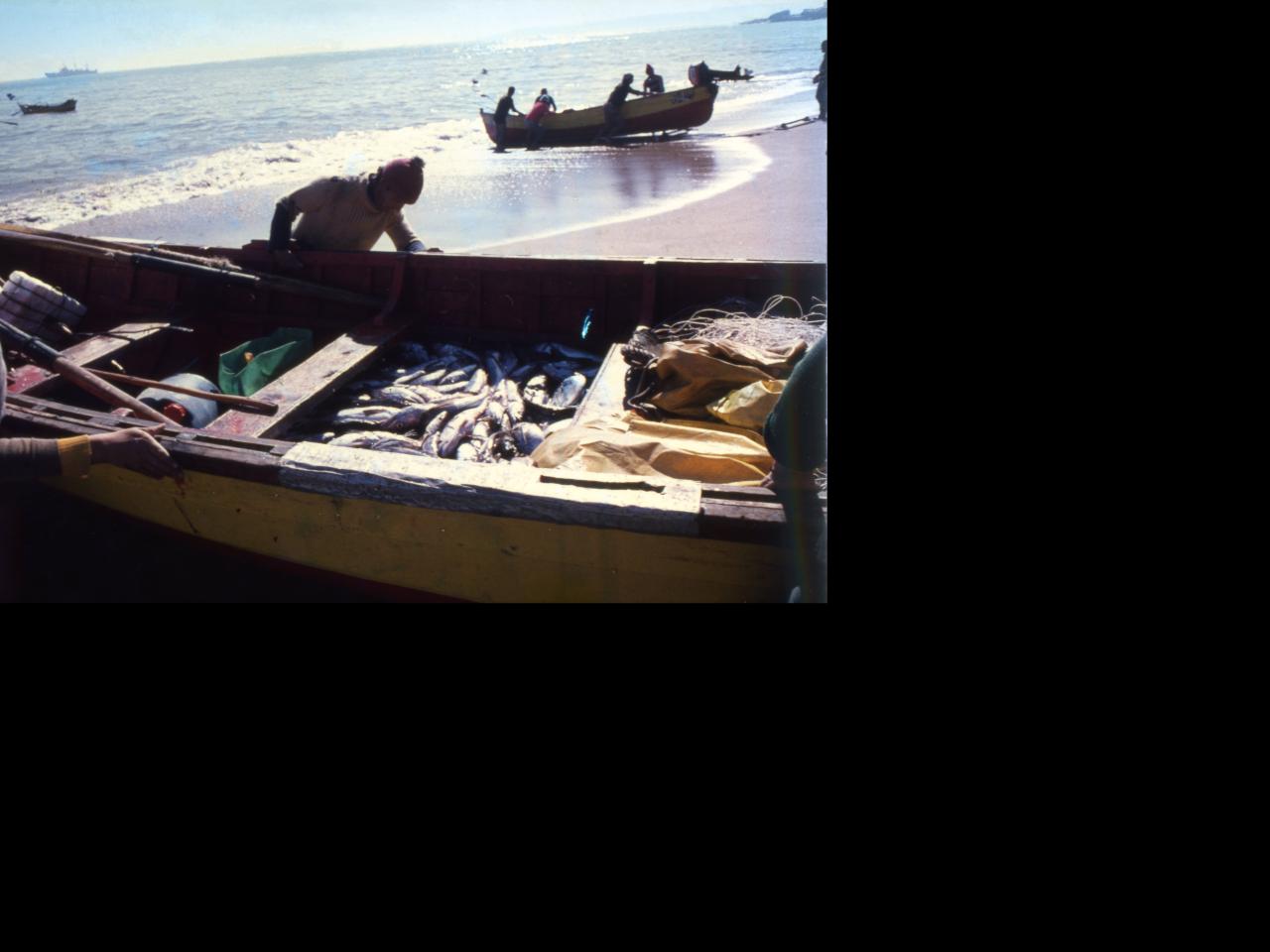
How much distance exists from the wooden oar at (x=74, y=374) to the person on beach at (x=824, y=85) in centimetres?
425

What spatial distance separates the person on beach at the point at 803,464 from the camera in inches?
106

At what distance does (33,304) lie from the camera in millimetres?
6031

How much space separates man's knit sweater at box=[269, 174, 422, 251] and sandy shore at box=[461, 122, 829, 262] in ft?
15.9

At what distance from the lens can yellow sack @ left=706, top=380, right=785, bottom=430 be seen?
402 centimetres

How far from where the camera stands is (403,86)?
59.9 m

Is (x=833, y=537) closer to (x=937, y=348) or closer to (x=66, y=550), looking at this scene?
(x=937, y=348)

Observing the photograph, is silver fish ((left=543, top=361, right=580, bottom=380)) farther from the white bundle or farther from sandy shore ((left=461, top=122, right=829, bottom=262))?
sandy shore ((left=461, top=122, right=829, bottom=262))

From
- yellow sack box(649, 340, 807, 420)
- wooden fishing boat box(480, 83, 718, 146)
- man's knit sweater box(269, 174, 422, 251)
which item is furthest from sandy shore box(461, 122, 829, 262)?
wooden fishing boat box(480, 83, 718, 146)

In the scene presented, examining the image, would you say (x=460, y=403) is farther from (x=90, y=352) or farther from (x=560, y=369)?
(x=90, y=352)

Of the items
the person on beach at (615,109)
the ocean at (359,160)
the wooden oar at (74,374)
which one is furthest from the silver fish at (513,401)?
the person on beach at (615,109)

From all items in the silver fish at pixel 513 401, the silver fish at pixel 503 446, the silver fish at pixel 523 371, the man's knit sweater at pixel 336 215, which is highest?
the man's knit sweater at pixel 336 215

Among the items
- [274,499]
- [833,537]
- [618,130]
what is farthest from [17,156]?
[833,537]

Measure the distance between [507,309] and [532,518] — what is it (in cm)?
339

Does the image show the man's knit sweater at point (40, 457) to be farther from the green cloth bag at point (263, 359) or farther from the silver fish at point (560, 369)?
the silver fish at point (560, 369)
